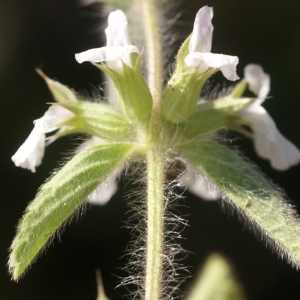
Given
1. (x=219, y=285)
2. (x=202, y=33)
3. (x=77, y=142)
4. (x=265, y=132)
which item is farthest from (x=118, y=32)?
(x=77, y=142)

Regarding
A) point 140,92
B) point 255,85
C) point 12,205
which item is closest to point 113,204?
point 12,205

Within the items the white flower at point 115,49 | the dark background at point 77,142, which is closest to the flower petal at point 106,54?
the white flower at point 115,49

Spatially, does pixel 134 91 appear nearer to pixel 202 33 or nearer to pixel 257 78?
pixel 202 33

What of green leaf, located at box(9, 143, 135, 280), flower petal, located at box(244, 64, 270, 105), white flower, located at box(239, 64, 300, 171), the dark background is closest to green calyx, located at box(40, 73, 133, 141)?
green leaf, located at box(9, 143, 135, 280)

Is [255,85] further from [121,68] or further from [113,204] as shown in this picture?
[113,204]

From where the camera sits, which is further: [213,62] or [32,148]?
[32,148]
